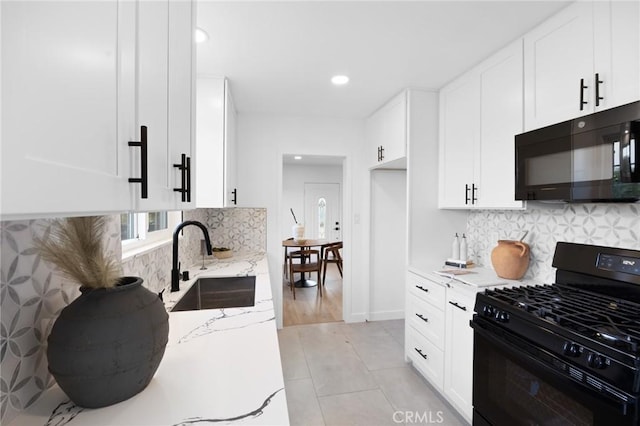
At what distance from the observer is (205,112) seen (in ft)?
7.71

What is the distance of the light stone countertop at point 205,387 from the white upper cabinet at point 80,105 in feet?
1.71

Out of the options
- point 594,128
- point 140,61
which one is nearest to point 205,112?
point 140,61

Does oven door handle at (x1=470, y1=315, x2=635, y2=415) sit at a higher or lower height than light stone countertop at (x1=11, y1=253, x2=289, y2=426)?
lower

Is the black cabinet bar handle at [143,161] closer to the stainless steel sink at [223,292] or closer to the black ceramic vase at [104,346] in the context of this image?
the black ceramic vase at [104,346]

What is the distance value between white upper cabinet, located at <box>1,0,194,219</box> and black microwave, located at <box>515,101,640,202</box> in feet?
5.70

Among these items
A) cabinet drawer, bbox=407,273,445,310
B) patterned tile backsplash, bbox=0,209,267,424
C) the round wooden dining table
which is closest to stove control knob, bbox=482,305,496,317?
cabinet drawer, bbox=407,273,445,310

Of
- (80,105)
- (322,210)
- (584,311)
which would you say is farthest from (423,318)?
(322,210)

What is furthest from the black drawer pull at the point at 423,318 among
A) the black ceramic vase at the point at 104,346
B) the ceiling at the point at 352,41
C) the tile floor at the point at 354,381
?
the black ceramic vase at the point at 104,346

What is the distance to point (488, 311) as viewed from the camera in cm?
154

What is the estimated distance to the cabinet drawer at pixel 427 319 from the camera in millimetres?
2173

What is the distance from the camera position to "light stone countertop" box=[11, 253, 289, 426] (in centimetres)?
72

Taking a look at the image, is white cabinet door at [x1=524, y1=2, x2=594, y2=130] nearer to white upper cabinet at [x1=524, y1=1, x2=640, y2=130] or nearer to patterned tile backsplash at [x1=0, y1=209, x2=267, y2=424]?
white upper cabinet at [x1=524, y1=1, x2=640, y2=130]

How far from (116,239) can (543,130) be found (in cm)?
214

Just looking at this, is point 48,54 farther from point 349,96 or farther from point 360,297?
point 360,297
